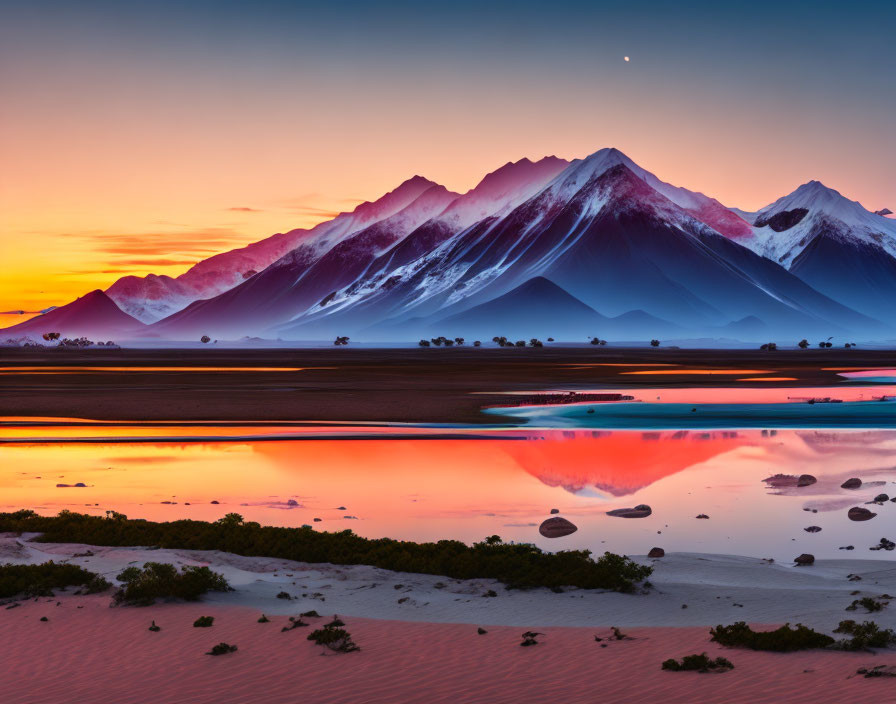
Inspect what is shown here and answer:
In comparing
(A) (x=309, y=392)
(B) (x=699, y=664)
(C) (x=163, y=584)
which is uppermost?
(A) (x=309, y=392)

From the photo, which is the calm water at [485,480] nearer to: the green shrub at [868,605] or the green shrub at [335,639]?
the green shrub at [868,605]

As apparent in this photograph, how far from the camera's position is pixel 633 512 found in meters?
28.9

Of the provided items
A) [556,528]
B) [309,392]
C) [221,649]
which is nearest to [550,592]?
[556,528]

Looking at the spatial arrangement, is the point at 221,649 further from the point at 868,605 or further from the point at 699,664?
the point at 868,605

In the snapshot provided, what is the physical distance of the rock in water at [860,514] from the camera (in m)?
27.6

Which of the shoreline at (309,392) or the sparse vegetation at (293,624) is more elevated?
the shoreline at (309,392)

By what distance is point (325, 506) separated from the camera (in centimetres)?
3016

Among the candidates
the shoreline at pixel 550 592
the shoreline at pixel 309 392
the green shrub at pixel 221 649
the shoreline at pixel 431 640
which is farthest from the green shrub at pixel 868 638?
the shoreline at pixel 309 392

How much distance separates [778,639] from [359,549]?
32.4 feet

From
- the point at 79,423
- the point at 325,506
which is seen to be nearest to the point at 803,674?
the point at 325,506

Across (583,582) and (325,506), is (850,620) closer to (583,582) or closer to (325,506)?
(583,582)

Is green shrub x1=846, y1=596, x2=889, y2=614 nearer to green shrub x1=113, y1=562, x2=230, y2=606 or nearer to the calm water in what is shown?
the calm water

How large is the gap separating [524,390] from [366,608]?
64.6 m

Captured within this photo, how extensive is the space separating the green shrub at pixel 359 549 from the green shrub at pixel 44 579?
336 cm
